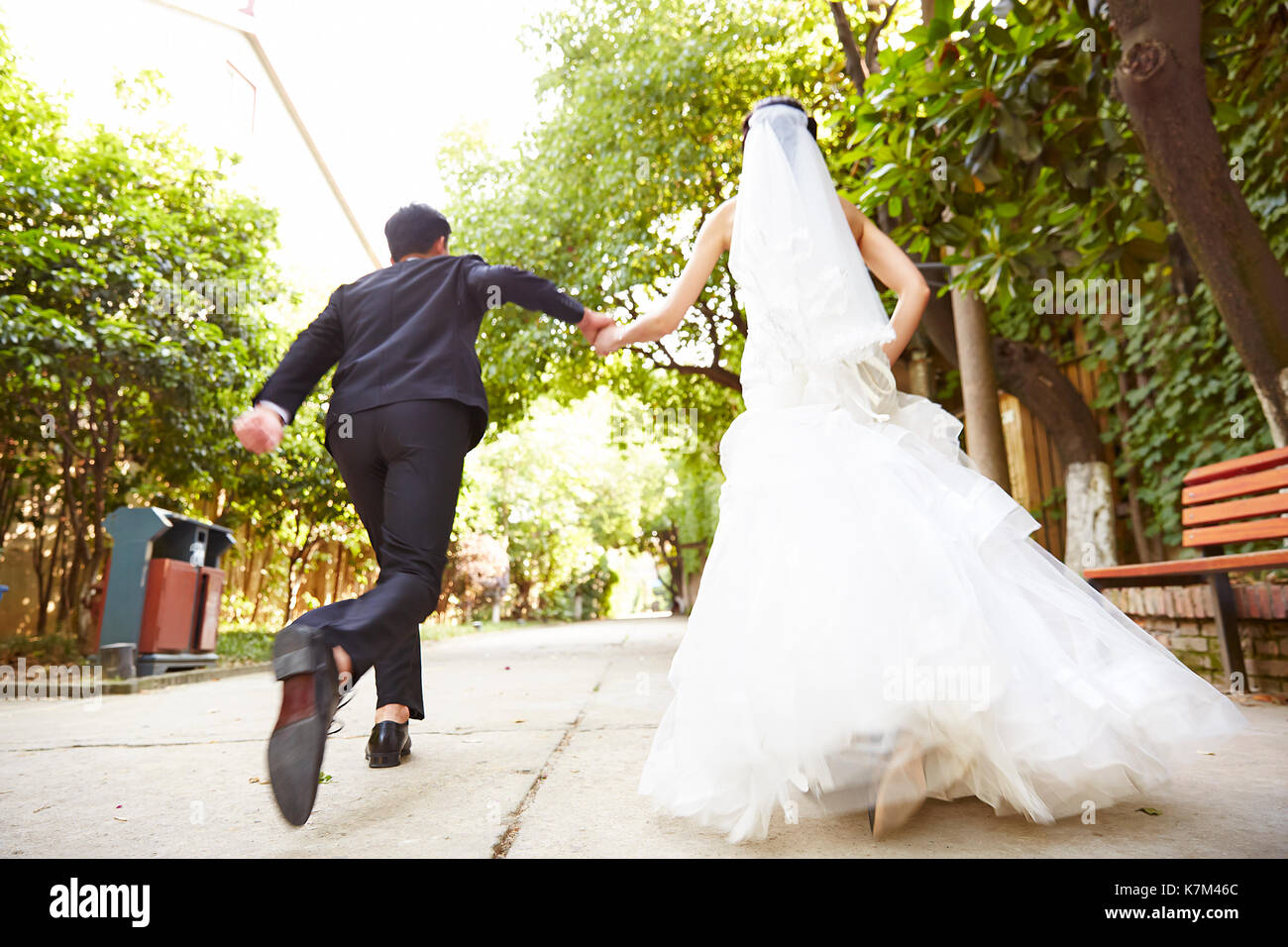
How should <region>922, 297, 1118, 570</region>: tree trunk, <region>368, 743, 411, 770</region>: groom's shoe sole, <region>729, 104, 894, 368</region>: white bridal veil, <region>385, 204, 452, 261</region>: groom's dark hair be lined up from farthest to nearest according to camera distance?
<region>922, 297, 1118, 570</region>: tree trunk, <region>385, 204, 452, 261</region>: groom's dark hair, <region>368, 743, 411, 770</region>: groom's shoe sole, <region>729, 104, 894, 368</region>: white bridal veil

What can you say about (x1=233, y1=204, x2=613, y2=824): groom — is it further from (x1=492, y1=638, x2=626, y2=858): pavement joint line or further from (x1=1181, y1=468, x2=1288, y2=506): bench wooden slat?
(x1=1181, y1=468, x2=1288, y2=506): bench wooden slat

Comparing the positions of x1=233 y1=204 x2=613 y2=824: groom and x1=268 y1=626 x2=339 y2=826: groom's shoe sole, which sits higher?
x1=233 y1=204 x2=613 y2=824: groom

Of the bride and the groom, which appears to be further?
the groom

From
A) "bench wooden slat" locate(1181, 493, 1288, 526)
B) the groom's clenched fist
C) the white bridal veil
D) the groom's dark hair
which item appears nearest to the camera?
the white bridal veil

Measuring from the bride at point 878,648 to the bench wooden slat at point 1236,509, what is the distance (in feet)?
7.21

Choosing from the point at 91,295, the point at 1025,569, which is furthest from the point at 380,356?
the point at 91,295

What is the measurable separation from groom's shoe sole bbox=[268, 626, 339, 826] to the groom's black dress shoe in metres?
0.87

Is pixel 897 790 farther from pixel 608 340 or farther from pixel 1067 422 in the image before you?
pixel 1067 422

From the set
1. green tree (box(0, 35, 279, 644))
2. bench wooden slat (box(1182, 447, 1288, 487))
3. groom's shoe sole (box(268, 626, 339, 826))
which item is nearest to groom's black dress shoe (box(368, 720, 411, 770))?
groom's shoe sole (box(268, 626, 339, 826))

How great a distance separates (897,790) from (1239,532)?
3.03 m

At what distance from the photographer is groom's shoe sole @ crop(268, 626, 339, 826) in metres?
1.74

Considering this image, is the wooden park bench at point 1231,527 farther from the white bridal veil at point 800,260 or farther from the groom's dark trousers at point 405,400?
the groom's dark trousers at point 405,400

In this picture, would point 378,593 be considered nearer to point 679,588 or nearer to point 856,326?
point 856,326
